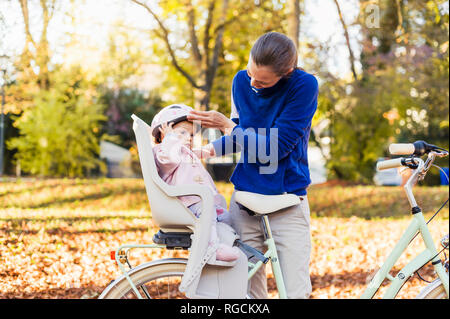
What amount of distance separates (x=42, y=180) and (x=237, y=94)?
24.0ft

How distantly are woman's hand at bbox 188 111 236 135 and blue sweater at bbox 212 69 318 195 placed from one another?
0.18ft

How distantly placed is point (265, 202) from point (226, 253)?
0.90ft

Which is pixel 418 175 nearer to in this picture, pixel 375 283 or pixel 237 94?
pixel 375 283

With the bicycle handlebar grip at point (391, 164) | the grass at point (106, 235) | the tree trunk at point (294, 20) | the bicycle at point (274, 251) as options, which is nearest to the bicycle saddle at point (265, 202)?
the bicycle at point (274, 251)

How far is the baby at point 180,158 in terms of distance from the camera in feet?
6.54

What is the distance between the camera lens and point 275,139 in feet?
6.44

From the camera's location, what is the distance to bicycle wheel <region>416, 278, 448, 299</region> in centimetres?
202

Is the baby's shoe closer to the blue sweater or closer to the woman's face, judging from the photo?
the blue sweater

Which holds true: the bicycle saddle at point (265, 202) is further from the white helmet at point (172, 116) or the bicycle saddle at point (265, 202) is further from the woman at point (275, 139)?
the white helmet at point (172, 116)

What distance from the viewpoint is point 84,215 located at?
22.1ft

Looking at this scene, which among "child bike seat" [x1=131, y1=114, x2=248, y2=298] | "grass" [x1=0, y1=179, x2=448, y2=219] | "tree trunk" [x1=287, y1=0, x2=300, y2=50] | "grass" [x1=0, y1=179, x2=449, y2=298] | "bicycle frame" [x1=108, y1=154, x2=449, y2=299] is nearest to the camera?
"child bike seat" [x1=131, y1=114, x2=248, y2=298]

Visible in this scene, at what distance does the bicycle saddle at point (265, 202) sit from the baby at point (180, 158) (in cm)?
15

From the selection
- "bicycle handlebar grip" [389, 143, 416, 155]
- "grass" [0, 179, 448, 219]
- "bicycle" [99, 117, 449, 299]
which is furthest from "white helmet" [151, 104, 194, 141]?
"grass" [0, 179, 448, 219]

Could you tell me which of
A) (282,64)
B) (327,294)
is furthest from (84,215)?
(282,64)
